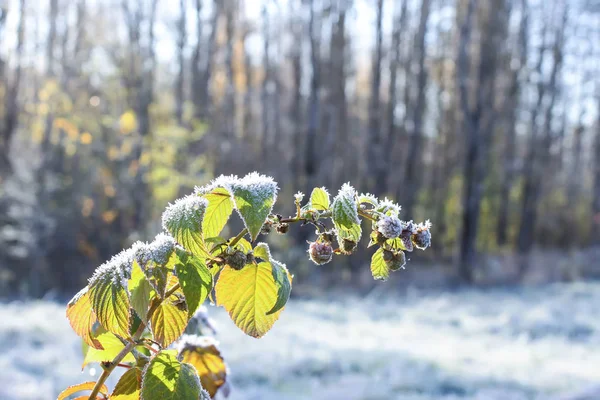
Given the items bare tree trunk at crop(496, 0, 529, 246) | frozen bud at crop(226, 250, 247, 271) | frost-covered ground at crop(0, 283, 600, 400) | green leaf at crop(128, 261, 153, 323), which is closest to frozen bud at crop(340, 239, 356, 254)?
frozen bud at crop(226, 250, 247, 271)

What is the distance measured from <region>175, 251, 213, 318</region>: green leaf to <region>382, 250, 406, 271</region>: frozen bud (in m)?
0.21

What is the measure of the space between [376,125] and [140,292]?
14.3 m

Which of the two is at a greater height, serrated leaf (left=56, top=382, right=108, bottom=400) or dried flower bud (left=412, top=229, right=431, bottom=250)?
dried flower bud (left=412, top=229, right=431, bottom=250)

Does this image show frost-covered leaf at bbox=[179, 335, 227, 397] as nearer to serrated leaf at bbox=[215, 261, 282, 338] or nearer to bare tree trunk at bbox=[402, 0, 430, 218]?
serrated leaf at bbox=[215, 261, 282, 338]

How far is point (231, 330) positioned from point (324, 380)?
1890 millimetres

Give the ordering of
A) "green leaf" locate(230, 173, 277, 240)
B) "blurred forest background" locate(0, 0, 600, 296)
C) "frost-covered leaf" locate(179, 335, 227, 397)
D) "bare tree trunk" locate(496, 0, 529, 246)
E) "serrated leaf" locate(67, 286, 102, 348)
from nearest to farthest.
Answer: "green leaf" locate(230, 173, 277, 240), "serrated leaf" locate(67, 286, 102, 348), "frost-covered leaf" locate(179, 335, 227, 397), "blurred forest background" locate(0, 0, 600, 296), "bare tree trunk" locate(496, 0, 529, 246)

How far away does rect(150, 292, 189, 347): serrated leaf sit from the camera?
0.73 metres

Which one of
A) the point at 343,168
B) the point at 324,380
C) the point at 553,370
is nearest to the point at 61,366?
the point at 324,380

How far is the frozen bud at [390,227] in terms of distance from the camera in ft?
2.21

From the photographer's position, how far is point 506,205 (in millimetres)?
18344

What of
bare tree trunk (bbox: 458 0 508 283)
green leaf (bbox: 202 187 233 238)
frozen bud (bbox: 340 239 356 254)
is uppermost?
bare tree trunk (bbox: 458 0 508 283)

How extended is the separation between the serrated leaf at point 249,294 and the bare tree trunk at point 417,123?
1382cm

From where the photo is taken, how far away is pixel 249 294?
760 millimetres

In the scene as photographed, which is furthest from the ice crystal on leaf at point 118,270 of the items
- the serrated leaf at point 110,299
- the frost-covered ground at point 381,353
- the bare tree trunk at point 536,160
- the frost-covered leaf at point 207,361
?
the bare tree trunk at point 536,160
